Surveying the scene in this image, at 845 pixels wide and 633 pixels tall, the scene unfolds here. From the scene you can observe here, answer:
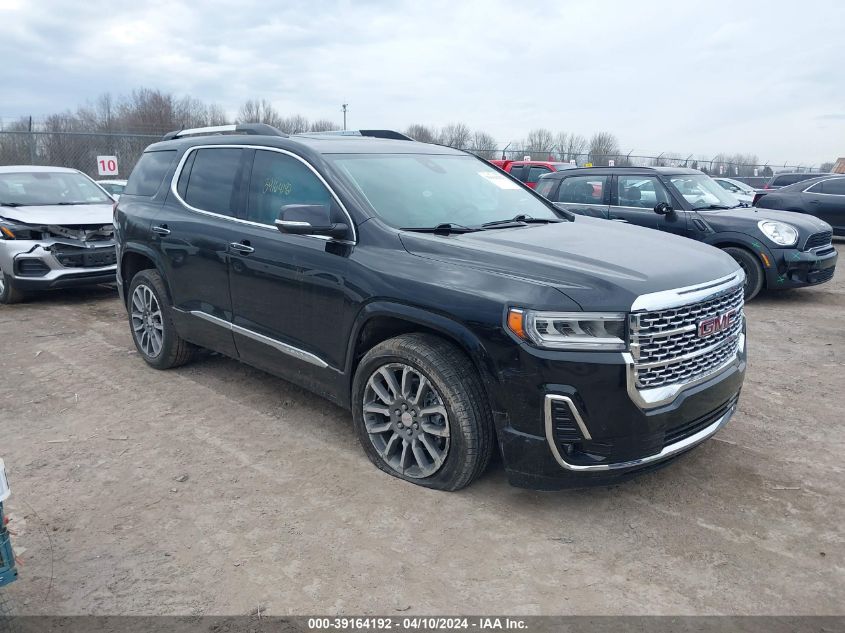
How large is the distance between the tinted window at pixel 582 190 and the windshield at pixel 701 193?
947 mm

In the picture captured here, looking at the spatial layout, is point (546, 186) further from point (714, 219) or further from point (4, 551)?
point (4, 551)

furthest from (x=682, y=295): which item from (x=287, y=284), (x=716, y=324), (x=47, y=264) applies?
(x=47, y=264)

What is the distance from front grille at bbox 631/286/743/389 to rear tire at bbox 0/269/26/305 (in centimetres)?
744

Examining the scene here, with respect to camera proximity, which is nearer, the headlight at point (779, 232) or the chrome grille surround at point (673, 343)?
the chrome grille surround at point (673, 343)

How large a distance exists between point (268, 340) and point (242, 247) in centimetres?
63

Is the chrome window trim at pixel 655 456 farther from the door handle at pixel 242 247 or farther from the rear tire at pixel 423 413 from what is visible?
the door handle at pixel 242 247

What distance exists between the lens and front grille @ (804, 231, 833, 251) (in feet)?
26.4

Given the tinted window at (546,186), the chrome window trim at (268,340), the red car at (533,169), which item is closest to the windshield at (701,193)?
the tinted window at (546,186)

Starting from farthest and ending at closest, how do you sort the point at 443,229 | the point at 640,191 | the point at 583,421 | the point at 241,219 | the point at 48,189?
1. the point at 640,191
2. the point at 48,189
3. the point at 241,219
4. the point at 443,229
5. the point at 583,421

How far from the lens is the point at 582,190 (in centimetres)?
930

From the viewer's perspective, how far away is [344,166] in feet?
12.9

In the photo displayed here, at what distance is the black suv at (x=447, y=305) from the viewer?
292 centimetres

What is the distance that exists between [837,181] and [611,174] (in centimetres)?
781

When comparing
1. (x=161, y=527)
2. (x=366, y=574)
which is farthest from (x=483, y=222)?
(x=161, y=527)
